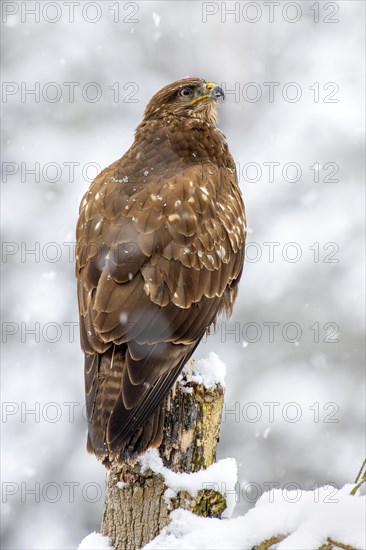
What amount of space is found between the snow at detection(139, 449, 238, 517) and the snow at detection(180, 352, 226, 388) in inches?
17.2

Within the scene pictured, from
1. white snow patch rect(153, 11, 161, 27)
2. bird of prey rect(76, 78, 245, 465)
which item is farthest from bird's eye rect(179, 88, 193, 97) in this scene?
white snow patch rect(153, 11, 161, 27)

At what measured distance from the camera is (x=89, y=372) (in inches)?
201

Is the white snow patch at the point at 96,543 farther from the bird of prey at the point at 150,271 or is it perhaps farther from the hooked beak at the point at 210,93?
the hooked beak at the point at 210,93

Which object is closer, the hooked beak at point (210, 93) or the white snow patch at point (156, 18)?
the hooked beak at point (210, 93)

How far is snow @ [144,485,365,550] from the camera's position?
3.40 meters

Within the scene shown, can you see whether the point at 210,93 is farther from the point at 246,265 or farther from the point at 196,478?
the point at 246,265

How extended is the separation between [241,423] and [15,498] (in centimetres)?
220

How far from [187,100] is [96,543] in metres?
3.11

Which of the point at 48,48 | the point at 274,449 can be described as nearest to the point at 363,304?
the point at 274,449

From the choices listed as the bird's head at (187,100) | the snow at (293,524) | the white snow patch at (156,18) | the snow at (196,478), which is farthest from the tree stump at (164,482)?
the white snow patch at (156,18)

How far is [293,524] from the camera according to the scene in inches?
141

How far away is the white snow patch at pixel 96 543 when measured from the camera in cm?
474

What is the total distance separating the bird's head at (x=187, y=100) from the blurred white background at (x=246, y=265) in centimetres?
284

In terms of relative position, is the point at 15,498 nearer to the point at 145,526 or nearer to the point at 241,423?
the point at 241,423
